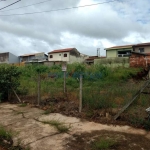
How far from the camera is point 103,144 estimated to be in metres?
3.17

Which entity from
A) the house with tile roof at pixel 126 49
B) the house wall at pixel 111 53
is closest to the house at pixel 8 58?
the house wall at pixel 111 53

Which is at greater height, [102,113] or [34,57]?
[34,57]

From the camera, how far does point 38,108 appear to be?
6215mm

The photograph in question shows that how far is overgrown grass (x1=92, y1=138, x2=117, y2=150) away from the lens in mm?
3104

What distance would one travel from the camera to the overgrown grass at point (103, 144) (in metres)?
3.10

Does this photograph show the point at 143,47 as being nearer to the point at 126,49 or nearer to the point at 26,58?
the point at 126,49

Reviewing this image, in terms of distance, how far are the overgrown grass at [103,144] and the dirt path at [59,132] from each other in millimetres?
142

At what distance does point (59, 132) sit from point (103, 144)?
3.61 feet

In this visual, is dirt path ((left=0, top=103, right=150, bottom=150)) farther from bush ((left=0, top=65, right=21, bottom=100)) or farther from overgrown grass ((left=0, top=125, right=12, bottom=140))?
bush ((left=0, top=65, right=21, bottom=100))

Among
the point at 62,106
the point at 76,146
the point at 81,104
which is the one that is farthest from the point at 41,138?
the point at 62,106

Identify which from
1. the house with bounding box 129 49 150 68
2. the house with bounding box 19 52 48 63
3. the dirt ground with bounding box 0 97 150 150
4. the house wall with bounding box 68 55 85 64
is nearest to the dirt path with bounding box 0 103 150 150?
the dirt ground with bounding box 0 97 150 150

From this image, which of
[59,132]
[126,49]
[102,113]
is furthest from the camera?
[126,49]

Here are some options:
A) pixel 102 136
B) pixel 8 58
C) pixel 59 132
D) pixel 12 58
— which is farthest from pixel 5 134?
pixel 12 58

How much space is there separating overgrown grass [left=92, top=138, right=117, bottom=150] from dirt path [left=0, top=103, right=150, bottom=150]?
0.14 meters
